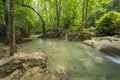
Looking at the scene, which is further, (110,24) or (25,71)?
(110,24)

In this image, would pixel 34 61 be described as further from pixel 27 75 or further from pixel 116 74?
pixel 116 74

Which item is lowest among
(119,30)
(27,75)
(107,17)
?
(27,75)

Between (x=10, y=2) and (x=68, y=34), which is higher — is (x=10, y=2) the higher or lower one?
the higher one

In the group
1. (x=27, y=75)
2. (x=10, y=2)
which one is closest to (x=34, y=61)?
(x=27, y=75)

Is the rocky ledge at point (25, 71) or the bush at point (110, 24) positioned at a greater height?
the bush at point (110, 24)

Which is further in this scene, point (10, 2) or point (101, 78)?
point (10, 2)

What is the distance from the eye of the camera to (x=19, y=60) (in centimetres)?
693

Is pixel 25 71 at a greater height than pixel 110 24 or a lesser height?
lesser

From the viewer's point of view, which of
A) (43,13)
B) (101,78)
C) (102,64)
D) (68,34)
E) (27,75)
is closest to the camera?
(27,75)

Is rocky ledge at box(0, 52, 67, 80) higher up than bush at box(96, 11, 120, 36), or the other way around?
bush at box(96, 11, 120, 36)

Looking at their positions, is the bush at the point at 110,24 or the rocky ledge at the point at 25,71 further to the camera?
the bush at the point at 110,24

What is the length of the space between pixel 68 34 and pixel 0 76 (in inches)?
615

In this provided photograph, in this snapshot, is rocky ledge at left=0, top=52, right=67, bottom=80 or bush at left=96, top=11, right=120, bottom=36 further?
bush at left=96, top=11, right=120, bottom=36

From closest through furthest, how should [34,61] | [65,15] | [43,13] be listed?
[34,61] < [65,15] < [43,13]
